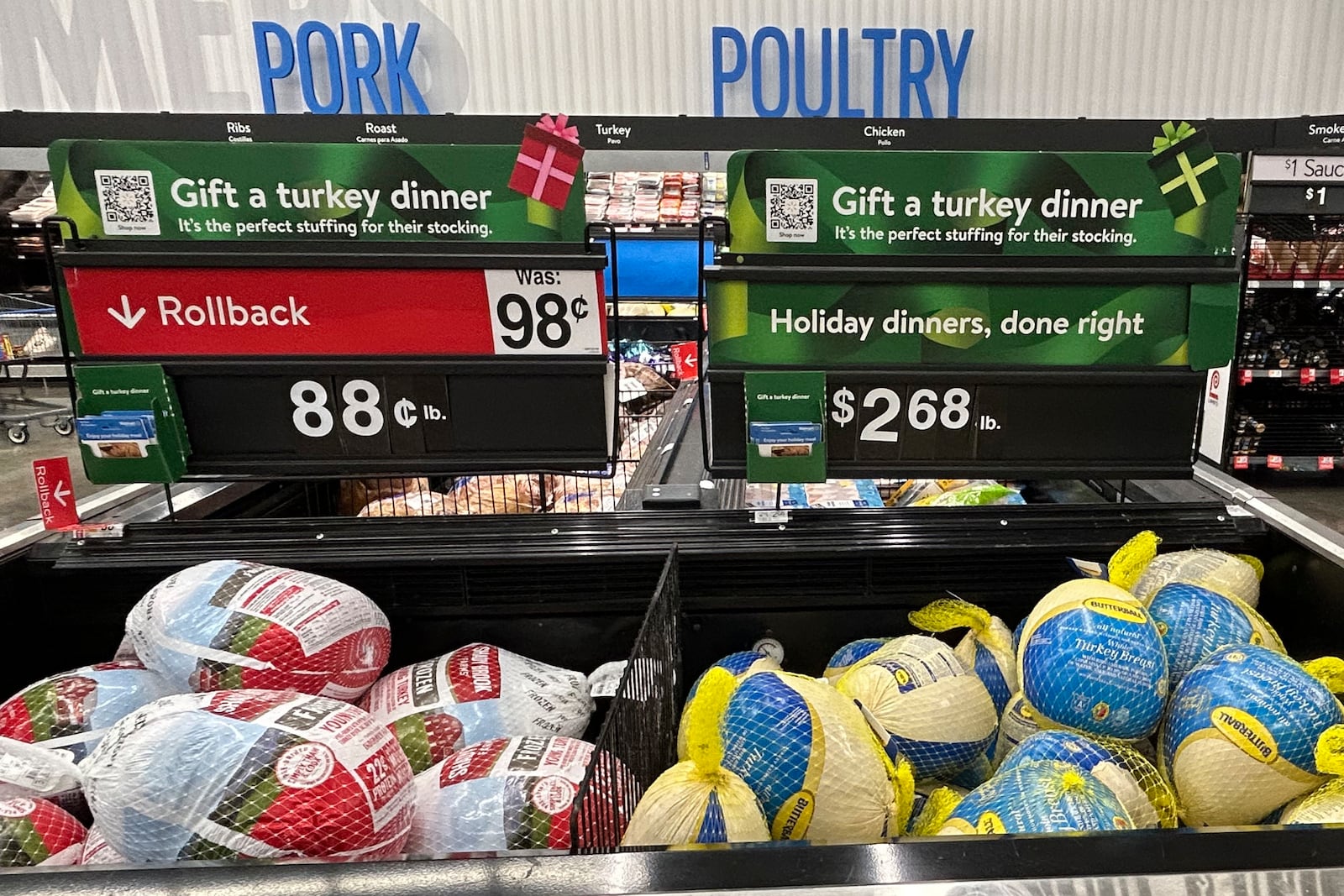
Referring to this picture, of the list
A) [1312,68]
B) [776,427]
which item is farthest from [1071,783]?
[1312,68]

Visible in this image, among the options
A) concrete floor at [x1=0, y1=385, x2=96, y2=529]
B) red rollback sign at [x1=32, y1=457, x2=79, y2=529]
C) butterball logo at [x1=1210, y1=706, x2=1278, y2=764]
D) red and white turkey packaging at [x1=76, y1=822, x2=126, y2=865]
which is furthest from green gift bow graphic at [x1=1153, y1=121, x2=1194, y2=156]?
concrete floor at [x1=0, y1=385, x2=96, y2=529]

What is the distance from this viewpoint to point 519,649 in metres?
1.50

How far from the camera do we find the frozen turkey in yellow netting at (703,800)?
877 mm

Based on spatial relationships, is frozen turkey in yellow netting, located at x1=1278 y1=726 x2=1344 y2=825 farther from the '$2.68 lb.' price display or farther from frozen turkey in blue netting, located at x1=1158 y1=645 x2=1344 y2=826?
the '$2.68 lb.' price display

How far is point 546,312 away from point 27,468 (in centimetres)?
758

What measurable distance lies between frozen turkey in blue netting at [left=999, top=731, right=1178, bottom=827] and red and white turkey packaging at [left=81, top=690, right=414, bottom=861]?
807 millimetres

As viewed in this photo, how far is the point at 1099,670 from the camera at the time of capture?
108 centimetres

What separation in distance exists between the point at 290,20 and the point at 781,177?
188 inches

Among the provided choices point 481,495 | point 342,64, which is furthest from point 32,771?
point 342,64

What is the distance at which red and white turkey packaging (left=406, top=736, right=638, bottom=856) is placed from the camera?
102cm

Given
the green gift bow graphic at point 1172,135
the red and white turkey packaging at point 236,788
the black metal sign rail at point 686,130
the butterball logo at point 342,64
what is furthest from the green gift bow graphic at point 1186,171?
the butterball logo at point 342,64

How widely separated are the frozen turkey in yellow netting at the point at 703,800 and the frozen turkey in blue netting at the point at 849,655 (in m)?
0.43

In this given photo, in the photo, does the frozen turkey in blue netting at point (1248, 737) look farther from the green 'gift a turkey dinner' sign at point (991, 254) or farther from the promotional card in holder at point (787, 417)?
the promotional card in holder at point (787, 417)

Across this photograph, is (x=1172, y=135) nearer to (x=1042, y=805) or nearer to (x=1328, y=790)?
(x=1328, y=790)
